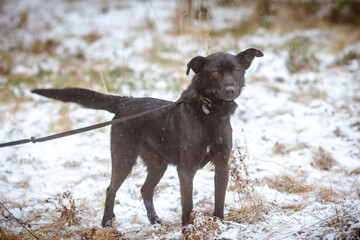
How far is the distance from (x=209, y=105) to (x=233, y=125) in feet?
11.1

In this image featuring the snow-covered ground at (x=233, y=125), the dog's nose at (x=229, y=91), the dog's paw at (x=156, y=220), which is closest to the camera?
the dog's nose at (x=229, y=91)

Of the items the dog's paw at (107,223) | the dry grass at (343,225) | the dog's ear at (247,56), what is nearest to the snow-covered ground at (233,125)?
the dry grass at (343,225)

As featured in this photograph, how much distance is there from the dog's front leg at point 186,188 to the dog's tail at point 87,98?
1109 millimetres

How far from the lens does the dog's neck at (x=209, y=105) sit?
304 cm

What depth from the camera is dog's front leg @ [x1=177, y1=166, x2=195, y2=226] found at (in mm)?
3055

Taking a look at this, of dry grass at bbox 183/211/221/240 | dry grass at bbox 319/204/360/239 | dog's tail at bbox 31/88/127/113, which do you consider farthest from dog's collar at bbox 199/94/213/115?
dry grass at bbox 319/204/360/239

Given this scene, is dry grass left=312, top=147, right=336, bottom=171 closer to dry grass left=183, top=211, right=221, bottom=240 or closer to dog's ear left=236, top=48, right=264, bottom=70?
dog's ear left=236, top=48, right=264, bottom=70

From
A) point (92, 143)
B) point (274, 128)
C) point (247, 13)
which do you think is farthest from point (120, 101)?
point (247, 13)

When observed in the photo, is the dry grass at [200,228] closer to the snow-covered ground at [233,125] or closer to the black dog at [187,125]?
the snow-covered ground at [233,125]

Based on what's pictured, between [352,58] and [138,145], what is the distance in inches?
296

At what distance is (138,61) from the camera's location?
9852 mm

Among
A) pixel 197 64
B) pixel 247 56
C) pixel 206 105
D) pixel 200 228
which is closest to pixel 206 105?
pixel 206 105

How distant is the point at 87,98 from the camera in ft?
11.8

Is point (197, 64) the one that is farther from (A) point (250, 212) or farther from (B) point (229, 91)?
(A) point (250, 212)
